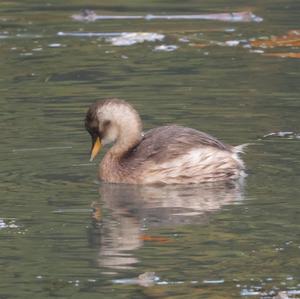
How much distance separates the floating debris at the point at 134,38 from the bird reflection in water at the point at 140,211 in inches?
273

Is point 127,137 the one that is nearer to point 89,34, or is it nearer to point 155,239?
point 155,239

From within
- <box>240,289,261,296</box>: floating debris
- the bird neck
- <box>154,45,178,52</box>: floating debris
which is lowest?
<box>154,45,178,52</box>: floating debris

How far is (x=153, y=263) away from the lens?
8516 millimetres

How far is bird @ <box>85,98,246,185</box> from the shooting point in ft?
37.2

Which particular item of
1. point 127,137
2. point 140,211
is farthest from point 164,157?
point 140,211

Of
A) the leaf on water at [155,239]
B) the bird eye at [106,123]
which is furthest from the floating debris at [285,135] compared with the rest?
the leaf on water at [155,239]

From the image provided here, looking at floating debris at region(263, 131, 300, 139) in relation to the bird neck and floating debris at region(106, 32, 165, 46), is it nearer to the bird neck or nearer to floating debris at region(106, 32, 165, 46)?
the bird neck

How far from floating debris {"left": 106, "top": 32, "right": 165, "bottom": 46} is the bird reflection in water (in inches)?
273

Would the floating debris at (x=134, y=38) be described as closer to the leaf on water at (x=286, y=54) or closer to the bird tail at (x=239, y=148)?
the leaf on water at (x=286, y=54)

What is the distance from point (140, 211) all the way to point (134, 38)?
8.39 metres

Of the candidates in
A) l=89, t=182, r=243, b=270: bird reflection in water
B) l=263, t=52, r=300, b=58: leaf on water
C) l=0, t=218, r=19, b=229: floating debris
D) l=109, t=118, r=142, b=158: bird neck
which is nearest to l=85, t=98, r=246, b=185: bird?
l=109, t=118, r=142, b=158: bird neck

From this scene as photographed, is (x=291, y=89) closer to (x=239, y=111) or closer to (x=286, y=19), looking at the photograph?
(x=239, y=111)

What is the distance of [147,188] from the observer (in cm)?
1121

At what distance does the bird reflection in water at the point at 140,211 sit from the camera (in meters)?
8.96
